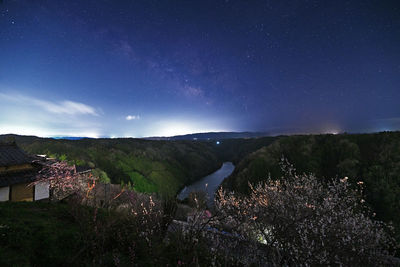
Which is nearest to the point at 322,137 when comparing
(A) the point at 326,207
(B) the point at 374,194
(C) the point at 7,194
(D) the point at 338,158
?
(D) the point at 338,158

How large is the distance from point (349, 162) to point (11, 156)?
176 ft

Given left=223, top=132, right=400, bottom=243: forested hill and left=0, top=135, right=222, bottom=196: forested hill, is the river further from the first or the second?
left=223, top=132, right=400, bottom=243: forested hill

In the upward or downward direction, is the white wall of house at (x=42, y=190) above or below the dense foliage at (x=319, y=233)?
above

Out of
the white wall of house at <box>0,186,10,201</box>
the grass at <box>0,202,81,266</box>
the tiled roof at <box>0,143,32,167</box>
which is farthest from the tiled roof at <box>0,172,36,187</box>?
the grass at <box>0,202,81,266</box>

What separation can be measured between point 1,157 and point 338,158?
58357 millimetres

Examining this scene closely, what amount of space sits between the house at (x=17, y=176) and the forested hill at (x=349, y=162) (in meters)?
36.7

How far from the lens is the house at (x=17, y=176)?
10.3 metres

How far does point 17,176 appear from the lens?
10.7 meters

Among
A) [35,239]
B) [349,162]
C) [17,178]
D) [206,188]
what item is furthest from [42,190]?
[349,162]

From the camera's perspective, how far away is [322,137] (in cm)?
4903

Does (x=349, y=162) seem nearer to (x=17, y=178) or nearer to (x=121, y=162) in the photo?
(x=17, y=178)

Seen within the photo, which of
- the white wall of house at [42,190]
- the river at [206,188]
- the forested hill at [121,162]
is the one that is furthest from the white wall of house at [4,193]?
the river at [206,188]

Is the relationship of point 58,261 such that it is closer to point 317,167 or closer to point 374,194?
point 374,194

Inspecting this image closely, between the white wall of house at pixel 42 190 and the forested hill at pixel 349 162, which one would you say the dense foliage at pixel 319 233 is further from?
the forested hill at pixel 349 162
